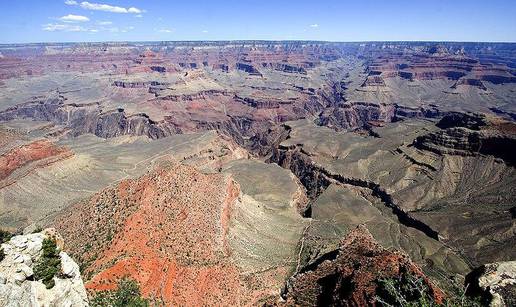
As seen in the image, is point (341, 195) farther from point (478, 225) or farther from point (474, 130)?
point (474, 130)

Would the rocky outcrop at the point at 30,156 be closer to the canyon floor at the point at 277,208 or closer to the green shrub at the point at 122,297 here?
the canyon floor at the point at 277,208

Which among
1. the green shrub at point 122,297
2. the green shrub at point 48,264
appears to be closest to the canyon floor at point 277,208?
the green shrub at point 122,297

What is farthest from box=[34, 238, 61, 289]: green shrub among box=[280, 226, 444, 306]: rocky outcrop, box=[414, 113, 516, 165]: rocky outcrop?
box=[414, 113, 516, 165]: rocky outcrop

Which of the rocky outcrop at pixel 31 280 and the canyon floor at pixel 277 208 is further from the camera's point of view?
the canyon floor at pixel 277 208

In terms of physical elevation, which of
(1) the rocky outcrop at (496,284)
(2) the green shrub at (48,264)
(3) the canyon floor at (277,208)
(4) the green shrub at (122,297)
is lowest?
(3) the canyon floor at (277,208)

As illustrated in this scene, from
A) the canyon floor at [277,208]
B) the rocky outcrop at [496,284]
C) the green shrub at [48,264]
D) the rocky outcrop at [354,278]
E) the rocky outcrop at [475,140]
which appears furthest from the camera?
the rocky outcrop at [475,140]

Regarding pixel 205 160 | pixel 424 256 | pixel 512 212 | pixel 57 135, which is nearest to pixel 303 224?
pixel 424 256

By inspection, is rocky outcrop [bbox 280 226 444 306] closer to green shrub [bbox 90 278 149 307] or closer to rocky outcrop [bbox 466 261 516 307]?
rocky outcrop [bbox 466 261 516 307]
